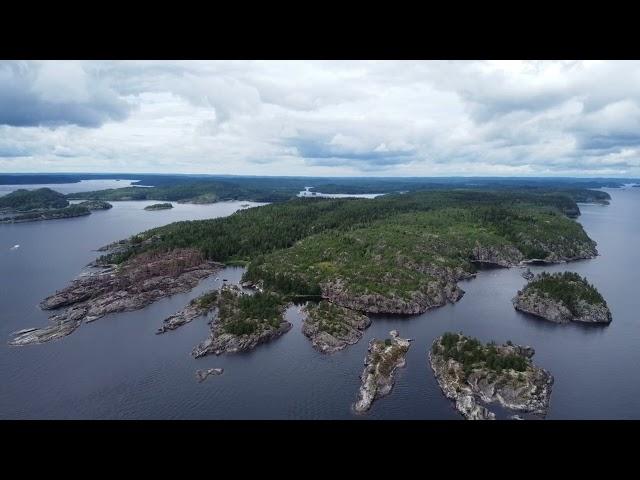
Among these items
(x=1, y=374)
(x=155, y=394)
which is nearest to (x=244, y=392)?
(x=155, y=394)

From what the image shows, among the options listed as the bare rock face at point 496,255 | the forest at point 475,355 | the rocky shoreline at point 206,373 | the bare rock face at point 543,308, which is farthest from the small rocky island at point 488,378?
the bare rock face at point 496,255

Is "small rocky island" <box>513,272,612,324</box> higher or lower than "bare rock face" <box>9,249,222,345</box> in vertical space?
higher

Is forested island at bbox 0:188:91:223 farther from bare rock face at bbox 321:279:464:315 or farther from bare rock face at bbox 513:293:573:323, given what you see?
bare rock face at bbox 513:293:573:323

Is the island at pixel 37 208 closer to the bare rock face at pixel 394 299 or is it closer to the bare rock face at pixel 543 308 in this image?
the bare rock face at pixel 394 299

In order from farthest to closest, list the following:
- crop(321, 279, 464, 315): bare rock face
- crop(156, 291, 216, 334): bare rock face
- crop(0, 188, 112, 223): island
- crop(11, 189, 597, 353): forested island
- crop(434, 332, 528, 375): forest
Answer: crop(0, 188, 112, 223): island → crop(11, 189, 597, 353): forested island → crop(321, 279, 464, 315): bare rock face → crop(156, 291, 216, 334): bare rock face → crop(434, 332, 528, 375): forest

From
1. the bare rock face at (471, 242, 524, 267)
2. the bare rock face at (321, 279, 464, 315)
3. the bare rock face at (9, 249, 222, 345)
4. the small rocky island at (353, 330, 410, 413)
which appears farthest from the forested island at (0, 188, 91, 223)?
the small rocky island at (353, 330, 410, 413)

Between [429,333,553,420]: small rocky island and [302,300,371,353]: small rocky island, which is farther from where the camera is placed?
[302,300,371,353]: small rocky island
